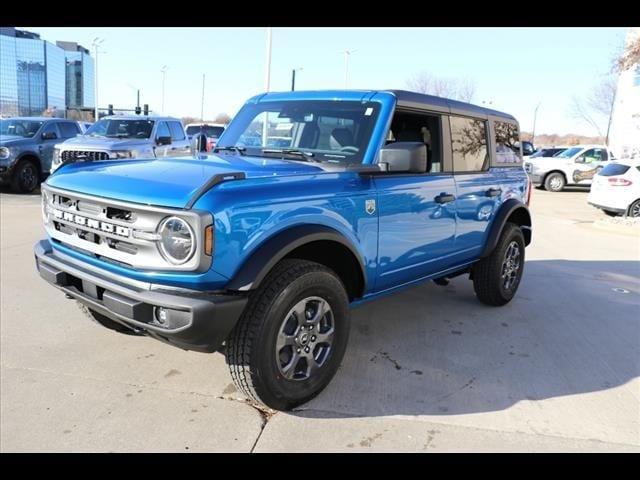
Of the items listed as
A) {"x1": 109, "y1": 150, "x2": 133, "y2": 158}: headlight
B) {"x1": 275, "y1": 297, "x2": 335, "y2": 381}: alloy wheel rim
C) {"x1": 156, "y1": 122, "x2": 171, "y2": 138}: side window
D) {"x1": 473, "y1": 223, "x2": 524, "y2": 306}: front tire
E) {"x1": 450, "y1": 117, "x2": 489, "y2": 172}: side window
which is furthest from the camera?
{"x1": 156, "y1": 122, "x2": 171, "y2": 138}: side window

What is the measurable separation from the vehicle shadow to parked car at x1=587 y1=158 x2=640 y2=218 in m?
7.13

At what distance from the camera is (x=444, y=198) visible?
13.4 feet

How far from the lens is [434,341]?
13.9 ft

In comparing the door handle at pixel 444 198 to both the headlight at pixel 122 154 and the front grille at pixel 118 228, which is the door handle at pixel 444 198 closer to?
the front grille at pixel 118 228

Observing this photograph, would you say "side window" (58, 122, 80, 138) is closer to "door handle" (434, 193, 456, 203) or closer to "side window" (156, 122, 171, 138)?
"side window" (156, 122, 171, 138)

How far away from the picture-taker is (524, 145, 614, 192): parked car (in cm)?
1941

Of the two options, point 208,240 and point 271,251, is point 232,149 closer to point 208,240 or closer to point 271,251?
point 271,251

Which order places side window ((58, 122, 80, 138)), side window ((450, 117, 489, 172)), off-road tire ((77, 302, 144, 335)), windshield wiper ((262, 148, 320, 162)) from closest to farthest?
1. off-road tire ((77, 302, 144, 335))
2. windshield wiper ((262, 148, 320, 162))
3. side window ((450, 117, 489, 172))
4. side window ((58, 122, 80, 138))

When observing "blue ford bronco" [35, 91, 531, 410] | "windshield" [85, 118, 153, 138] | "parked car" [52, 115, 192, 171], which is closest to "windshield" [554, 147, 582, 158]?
"parked car" [52, 115, 192, 171]

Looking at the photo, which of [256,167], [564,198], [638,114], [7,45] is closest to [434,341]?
[256,167]

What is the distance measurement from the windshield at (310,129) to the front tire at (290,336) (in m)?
1.01

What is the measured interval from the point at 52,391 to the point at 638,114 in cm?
2697

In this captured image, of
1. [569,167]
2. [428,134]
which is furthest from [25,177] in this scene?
[569,167]

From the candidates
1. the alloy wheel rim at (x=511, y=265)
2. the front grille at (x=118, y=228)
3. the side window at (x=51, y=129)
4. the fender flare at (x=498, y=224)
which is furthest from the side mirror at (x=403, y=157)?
the side window at (x=51, y=129)
